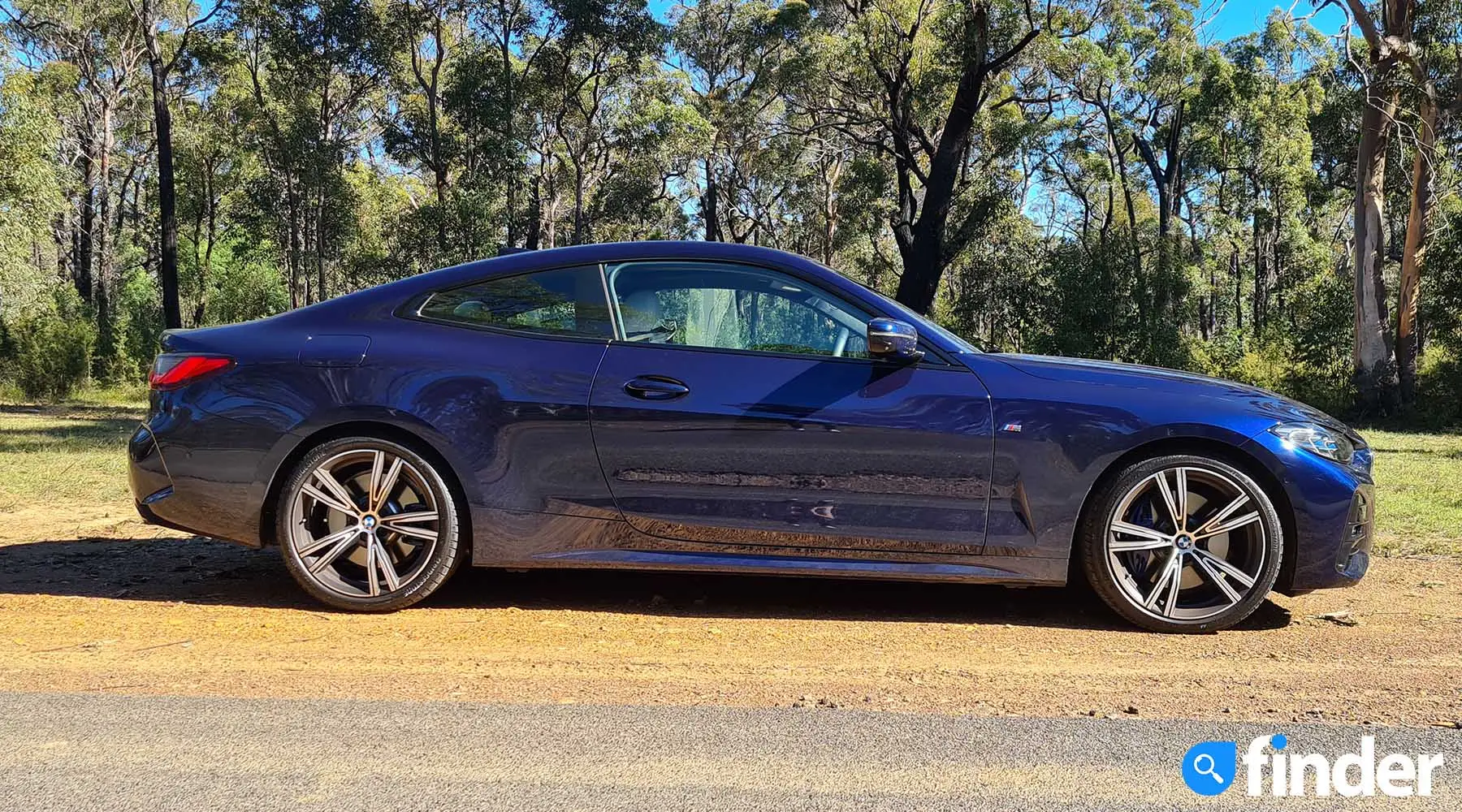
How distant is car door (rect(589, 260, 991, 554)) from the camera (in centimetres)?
390

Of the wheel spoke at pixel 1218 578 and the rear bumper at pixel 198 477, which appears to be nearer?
the wheel spoke at pixel 1218 578

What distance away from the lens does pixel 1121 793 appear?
2527 mm

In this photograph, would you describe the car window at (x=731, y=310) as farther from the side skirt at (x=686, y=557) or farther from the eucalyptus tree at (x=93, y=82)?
the eucalyptus tree at (x=93, y=82)

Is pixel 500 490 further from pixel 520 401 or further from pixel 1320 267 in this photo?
pixel 1320 267

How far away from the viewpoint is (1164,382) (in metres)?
4.03

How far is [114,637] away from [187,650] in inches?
15.2

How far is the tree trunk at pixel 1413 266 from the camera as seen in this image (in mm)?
18812

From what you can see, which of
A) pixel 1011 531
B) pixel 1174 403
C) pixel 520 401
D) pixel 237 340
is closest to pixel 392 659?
pixel 520 401

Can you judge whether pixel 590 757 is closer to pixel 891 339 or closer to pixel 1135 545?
pixel 891 339

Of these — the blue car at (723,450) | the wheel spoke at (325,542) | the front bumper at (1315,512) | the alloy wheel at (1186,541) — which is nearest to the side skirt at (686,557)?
the blue car at (723,450)

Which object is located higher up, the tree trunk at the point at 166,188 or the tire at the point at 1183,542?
the tree trunk at the point at 166,188

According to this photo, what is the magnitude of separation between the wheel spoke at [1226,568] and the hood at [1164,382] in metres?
0.59

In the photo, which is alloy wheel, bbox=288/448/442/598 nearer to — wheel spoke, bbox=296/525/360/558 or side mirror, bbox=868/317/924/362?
wheel spoke, bbox=296/525/360/558

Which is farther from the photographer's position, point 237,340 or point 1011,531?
point 237,340
